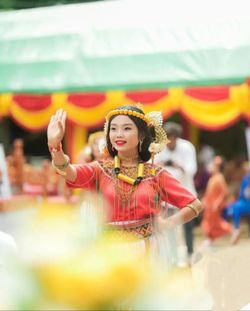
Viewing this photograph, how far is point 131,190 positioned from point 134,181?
0.04m

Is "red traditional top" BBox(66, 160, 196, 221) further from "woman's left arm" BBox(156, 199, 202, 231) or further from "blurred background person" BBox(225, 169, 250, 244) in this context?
"blurred background person" BBox(225, 169, 250, 244)

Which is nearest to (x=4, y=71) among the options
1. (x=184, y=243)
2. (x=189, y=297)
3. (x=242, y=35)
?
(x=242, y=35)

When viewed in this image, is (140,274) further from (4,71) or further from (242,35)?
(4,71)

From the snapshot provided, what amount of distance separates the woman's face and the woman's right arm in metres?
0.26

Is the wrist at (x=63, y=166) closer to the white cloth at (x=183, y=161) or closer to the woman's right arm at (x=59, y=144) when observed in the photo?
the woman's right arm at (x=59, y=144)

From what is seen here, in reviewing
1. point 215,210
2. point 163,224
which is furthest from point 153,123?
point 215,210

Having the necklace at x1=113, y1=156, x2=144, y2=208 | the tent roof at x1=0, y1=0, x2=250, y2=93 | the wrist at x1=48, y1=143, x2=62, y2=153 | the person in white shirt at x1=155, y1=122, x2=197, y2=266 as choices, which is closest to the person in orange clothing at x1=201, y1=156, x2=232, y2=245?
the tent roof at x1=0, y1=0, x2=250, y2=93

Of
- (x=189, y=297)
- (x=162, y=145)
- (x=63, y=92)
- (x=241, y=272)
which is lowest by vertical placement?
(x=241, y=272)

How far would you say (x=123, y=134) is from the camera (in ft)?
13.2

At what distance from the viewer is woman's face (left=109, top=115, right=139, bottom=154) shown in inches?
158

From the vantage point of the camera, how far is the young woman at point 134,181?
12.9 feet

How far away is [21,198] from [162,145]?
4993 mm

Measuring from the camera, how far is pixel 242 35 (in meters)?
11.1

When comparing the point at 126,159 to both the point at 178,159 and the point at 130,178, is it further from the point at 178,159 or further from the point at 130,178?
the point at 178,159
